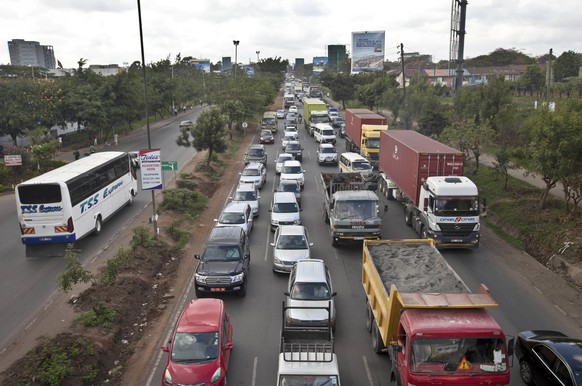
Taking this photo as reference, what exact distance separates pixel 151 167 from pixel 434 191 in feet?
41.3

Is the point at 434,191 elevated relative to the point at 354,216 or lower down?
elevated

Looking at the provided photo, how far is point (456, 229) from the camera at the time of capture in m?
20.9

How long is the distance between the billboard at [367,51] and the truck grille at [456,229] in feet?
294

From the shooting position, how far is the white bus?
20.4m

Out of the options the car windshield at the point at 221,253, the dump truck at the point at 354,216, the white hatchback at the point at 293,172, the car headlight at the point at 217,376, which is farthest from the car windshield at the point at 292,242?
the white hatchback at the point at 293,172

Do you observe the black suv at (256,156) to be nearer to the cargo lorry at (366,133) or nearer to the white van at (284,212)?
the cargo lorry at (366,133)

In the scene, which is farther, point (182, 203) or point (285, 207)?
point (182, 203)

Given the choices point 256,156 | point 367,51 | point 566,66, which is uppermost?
point 367,51

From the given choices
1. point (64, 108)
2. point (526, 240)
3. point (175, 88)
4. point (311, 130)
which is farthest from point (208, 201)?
point (175, 88)

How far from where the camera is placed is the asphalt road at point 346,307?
13.0m

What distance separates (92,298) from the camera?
54.5 ft

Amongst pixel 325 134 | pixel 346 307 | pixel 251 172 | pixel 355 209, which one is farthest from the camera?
pixel 325 134

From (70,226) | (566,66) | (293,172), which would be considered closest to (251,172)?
(293,172)

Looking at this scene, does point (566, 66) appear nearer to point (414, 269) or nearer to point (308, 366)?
point (414, 269)
